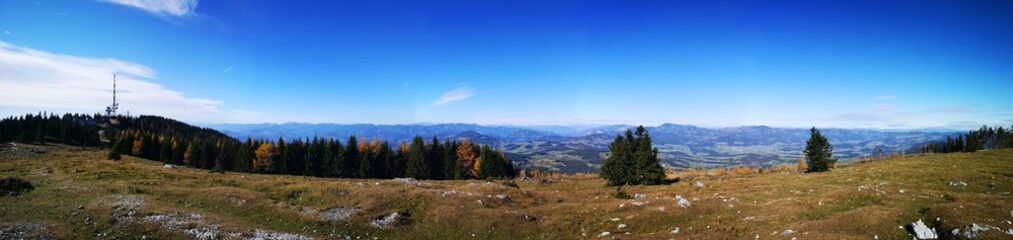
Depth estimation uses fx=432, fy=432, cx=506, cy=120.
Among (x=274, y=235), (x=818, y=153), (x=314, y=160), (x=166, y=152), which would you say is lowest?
(x=274, y=235)

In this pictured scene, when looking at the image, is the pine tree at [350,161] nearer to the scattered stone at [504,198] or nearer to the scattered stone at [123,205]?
the scattered stone at [123,205]

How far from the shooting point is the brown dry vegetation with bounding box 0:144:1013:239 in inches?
943

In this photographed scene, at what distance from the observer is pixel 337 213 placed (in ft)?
121

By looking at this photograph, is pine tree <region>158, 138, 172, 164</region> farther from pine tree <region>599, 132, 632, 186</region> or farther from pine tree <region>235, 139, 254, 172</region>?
pine tree <region>599, 132, 632, 186</region>

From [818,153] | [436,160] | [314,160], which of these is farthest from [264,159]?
[818,153]

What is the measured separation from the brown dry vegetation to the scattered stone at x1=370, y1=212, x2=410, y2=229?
1.95ft

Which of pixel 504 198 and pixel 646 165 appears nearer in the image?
pixel 504 198

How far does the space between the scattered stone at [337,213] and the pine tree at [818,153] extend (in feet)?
247

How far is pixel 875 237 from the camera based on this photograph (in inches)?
789

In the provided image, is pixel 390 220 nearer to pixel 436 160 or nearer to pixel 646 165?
pixel 646 165

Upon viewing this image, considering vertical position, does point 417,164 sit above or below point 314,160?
below

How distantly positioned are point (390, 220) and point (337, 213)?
16.5 ft

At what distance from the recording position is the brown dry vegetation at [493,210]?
24.0m

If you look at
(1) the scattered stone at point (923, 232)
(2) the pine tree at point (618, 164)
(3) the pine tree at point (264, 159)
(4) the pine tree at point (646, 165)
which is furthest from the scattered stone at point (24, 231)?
(3) the pine tree at point (264, 159)
